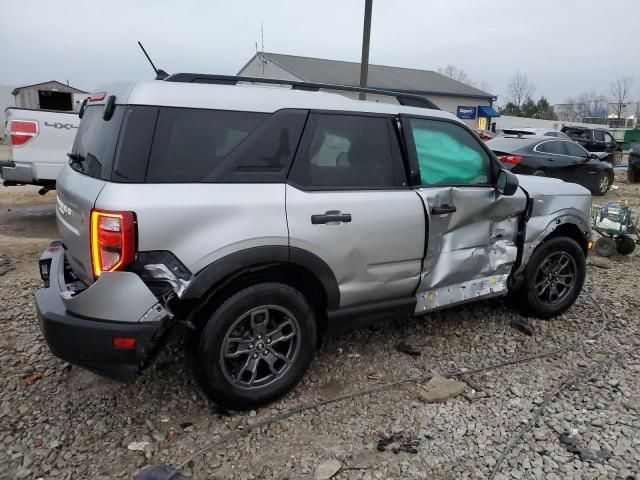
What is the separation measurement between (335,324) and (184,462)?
1162mm

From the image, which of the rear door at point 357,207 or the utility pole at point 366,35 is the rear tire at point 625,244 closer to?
the rear door at point 357,207

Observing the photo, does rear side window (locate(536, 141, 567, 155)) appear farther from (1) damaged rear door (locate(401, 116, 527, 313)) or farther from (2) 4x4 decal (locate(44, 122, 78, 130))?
(2) 4x4 decal (locate(44, 122, 78, 130))

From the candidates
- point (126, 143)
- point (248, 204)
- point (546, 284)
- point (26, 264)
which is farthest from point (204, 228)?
point (26, 264)

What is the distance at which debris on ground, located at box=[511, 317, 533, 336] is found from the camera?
13.6ft

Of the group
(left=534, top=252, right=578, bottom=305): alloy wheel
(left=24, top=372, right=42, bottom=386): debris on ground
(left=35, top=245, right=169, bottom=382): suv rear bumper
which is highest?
(left=35, top=245, right=169, bottom=382): suv rear bumper

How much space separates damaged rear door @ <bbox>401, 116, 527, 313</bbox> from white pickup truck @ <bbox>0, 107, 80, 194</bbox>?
17.5 ft

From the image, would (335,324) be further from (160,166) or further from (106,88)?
(106,88)

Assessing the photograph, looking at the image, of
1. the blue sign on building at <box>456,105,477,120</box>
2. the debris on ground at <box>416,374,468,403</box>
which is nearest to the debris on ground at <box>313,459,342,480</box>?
the debris on ground at <box>416,374,468,403</box>

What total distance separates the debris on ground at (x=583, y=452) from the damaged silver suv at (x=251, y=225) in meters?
1.18

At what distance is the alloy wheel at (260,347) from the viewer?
2.79 meters

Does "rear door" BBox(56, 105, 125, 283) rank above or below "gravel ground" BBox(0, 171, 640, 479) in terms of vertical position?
above

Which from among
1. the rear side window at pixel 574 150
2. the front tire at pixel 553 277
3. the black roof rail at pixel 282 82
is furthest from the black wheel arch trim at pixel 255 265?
the rear side window at pixel 574 150

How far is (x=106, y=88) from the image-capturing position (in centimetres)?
295

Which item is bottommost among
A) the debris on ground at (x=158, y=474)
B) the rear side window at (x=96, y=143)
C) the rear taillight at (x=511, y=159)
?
the debris on ground at (x=158, y=474)
